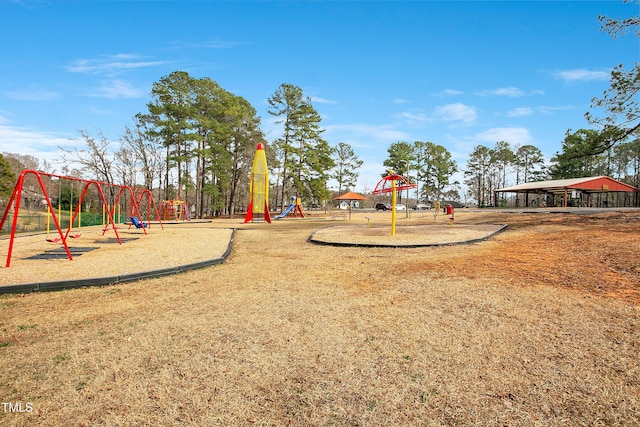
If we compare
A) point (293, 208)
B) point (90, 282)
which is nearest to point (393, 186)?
point (90, 282)

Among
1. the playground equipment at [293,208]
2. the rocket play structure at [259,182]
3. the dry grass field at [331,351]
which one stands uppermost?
the rocket play structure at [259,182]

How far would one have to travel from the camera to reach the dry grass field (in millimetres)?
2064

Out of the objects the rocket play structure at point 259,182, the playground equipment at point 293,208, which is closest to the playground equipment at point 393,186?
the rocket play structure at point 259,182

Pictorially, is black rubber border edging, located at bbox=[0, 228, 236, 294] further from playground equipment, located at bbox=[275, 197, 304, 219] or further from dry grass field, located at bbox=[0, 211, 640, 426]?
playground equipment, located at bbox=[275, 197, 304, 219]

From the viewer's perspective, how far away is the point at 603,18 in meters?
10.9

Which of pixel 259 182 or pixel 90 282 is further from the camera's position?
pixel 259 182

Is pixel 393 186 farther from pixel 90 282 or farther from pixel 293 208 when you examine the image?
pixel 293 208

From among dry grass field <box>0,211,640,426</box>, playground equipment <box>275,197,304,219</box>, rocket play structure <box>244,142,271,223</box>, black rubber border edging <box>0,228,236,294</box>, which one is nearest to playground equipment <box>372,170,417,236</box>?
dry grass field <box>0,211,640,426</box>

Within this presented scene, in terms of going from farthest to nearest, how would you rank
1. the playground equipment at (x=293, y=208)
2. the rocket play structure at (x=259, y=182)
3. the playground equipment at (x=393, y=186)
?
the playground equipment at (x=293, y=208) → the rocket play structure at (x=259, y=182) → the playground equipment at (x=393, y=186)

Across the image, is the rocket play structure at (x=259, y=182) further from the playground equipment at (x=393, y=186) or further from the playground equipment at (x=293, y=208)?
the playground equipment at (x=393, y=186)

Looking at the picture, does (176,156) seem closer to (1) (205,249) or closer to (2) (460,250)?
(1) (205,249)

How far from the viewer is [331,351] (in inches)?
113

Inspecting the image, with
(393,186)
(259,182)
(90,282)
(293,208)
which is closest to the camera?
(90,282)

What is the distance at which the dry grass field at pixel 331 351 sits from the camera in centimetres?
206
